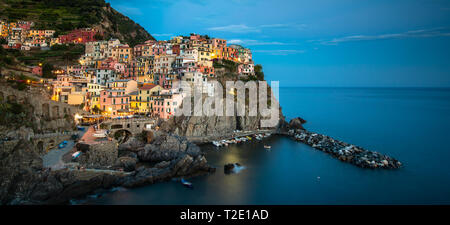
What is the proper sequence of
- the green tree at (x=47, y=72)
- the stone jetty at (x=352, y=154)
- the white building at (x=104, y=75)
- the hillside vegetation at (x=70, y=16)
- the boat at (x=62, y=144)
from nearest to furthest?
the boat at (x=62, y=144), the stone jetty at (x=352, y=154), the green tree at (x=47, y=72), the white building at (x=104, y=75), the hillside vegetation at (x=70, y=16)

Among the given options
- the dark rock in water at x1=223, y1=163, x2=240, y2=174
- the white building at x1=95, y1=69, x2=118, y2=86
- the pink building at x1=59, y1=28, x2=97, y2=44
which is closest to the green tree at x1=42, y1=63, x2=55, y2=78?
the white building at x1=95, y1=69, x2=118, y2=86

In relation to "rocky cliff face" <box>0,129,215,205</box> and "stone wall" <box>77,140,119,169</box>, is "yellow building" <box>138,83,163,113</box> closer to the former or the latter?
"stone wall" <box>77,140,119,169</box>

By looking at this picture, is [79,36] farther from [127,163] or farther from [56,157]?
[127,163]

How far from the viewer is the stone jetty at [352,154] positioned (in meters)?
28.7

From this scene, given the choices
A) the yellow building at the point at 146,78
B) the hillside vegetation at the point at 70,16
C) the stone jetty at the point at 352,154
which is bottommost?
the stone jetty at the point at 352,154

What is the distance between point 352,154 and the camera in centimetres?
3158

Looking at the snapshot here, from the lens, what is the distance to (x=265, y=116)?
4666cm

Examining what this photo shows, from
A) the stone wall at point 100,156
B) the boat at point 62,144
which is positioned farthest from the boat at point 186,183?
the boat at point 62,144

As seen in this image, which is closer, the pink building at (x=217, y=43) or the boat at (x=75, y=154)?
the boat at (x=75, y=154)

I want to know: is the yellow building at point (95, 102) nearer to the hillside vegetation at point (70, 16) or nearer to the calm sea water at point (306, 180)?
the calm sea water at point (306, 180)

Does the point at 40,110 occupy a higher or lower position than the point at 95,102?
lower

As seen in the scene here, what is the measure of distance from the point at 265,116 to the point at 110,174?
29492mm

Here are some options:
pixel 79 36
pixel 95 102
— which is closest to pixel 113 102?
pixel 95 102
